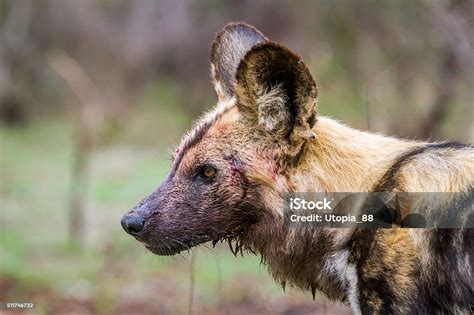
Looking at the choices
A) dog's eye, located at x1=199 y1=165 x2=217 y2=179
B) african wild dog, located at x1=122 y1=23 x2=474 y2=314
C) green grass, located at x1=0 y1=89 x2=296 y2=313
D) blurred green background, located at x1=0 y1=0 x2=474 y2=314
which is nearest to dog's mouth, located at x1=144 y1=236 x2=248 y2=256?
african wild dog, located at x1=122 y1=23 x2=474 y2=314

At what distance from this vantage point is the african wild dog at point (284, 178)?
2.75m

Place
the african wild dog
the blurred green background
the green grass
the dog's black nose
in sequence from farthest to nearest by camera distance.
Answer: the green grass
the blurred green background
the dog's black nose
the african wild dog

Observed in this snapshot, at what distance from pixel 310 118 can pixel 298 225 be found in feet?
1.33

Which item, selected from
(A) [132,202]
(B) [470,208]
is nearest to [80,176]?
(A) [132,202]

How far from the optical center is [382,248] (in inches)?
105

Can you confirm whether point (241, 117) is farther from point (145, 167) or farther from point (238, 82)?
point (145, 167)

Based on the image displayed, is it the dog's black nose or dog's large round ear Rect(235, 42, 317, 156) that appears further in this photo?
the dog's black nose

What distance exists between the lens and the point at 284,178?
2984 millimetres

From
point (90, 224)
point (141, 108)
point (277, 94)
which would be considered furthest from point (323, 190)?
point (141, 108)

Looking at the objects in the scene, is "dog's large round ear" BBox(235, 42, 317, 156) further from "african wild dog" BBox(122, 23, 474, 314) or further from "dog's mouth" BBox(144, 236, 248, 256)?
"dog's mouth" BBox(144, 236, 248, 256)

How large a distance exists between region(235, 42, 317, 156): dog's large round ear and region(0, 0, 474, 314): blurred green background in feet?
2.70

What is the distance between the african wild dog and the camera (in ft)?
9.01

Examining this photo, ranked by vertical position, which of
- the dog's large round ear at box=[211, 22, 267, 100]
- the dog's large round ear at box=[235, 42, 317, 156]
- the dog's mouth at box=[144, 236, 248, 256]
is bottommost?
the dog's mouth at box=[144, 236, 248, 256]

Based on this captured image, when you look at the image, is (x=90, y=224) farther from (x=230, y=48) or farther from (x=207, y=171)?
(x=207, y=171)
